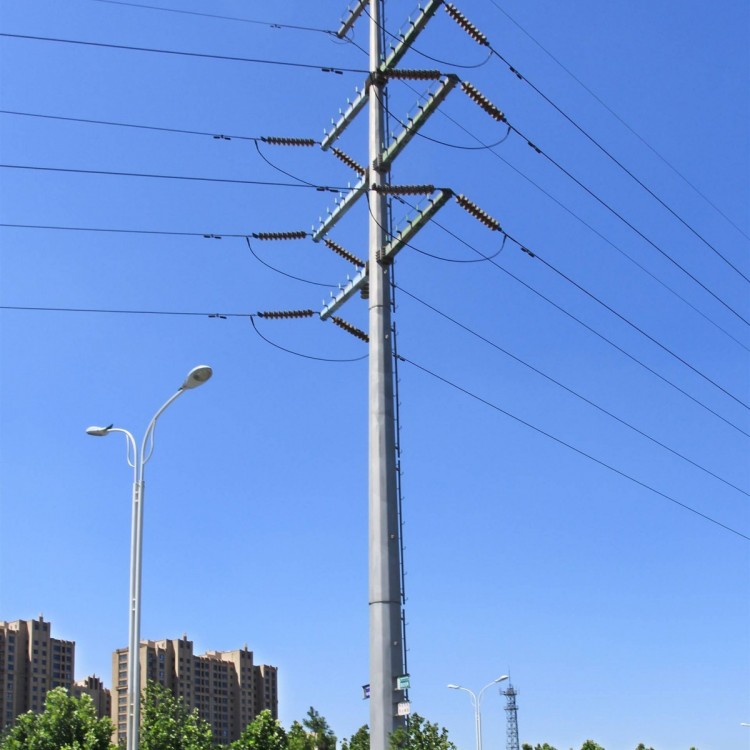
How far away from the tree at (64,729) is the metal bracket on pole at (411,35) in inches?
1736

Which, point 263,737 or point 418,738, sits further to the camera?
point 263,737

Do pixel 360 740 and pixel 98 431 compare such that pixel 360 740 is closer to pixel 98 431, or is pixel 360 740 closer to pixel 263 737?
pixel 263 737

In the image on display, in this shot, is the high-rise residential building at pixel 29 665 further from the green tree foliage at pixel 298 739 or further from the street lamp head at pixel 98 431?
the street lamp head at pixel 98 431

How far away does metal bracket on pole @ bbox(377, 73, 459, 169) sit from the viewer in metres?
24.5

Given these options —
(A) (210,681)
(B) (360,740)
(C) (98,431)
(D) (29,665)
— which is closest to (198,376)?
(C) (98,431)

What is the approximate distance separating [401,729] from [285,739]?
49.8 meters

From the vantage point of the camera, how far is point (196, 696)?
158125mm

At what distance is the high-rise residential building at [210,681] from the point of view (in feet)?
493

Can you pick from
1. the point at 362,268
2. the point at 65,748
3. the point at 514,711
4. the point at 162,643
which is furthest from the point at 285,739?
the point at 514,711

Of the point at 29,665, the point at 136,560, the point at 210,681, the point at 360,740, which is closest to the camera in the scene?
the point at 136,560

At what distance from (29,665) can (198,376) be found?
141660 millimetres

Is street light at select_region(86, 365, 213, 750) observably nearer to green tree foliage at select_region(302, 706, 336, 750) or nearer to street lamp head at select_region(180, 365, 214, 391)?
street lamp head at select_region(180, 365, 214, 391)

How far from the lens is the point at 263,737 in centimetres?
6669

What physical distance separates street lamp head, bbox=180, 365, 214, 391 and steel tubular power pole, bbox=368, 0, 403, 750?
14.9ft
